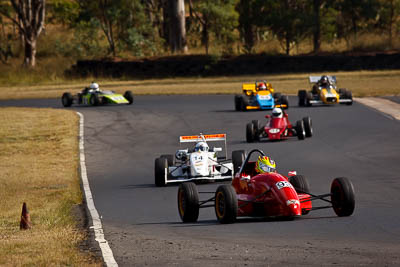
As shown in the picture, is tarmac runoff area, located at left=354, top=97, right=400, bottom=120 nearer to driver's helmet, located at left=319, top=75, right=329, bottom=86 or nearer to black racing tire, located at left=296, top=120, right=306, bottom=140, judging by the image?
driver's helmet, located at left=319, top=75, right=329, bottom=86

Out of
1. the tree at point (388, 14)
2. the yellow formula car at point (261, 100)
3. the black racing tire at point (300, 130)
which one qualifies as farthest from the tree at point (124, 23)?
the black racing tire at point (300, 130)

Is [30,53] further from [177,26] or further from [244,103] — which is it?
[244,103]

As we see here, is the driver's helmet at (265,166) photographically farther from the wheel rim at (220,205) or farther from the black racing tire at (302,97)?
the black racing tire at (302,97)

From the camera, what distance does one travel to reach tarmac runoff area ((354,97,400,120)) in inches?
1326

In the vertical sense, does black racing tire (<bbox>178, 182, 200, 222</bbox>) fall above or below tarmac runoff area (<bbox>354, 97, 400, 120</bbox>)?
above

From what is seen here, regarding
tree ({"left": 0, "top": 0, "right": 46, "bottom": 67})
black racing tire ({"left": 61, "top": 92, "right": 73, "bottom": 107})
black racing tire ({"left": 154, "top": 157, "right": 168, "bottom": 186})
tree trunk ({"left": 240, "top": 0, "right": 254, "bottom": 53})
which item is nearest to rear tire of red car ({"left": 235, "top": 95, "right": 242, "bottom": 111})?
black racing tire ({"left": 61, "top": 92, "right": 73, "bottom": 107})

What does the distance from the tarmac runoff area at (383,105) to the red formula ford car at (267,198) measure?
19156 millimetres

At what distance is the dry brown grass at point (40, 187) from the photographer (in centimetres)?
1087

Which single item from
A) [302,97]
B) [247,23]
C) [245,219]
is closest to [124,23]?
[247,23]

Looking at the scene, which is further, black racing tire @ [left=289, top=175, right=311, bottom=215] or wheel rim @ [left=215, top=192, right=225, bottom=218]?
black racing tire @ [left=289, top=175, right=311, bottom=215]

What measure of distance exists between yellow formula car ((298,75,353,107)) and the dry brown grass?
10302mm

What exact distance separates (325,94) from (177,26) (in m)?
36.6

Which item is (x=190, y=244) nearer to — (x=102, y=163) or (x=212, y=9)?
(x=102, y=163)

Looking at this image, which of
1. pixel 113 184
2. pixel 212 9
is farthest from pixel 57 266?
pixel 212 9
